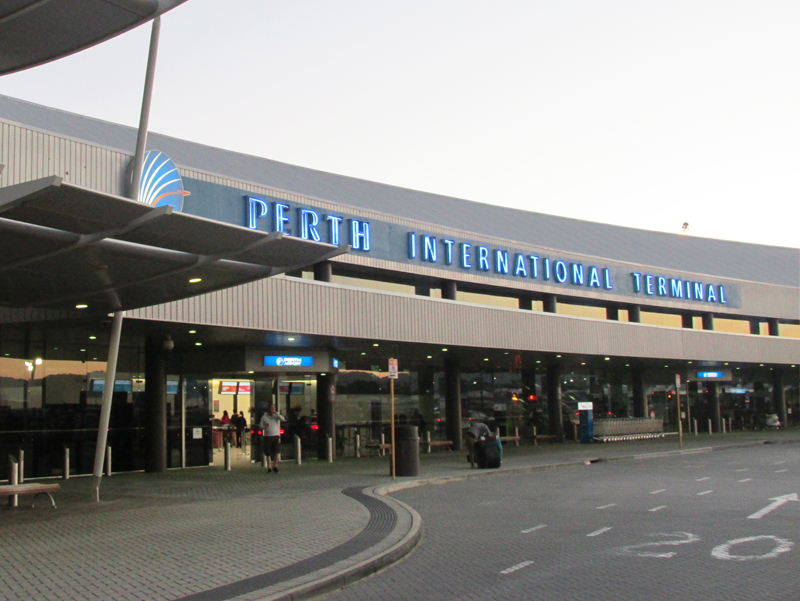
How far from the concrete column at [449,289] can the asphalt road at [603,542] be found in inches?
431

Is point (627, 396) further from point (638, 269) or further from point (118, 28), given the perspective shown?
point (118, 28)

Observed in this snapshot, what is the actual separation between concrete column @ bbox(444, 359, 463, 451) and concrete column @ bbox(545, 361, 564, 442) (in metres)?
6.36

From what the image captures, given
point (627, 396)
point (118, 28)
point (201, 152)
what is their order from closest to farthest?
point (118, 28), point (201, 152), point (627, 396)

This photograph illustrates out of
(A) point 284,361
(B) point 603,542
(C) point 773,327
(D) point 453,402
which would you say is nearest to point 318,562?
(B) point 603,542

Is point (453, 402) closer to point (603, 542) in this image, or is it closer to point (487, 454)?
point (487, 454)

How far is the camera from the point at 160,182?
20.0 metres

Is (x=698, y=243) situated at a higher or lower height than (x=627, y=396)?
higher

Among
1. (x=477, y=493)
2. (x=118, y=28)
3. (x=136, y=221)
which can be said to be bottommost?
(x=477, y=493)

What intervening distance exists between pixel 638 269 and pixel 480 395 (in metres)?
9.09

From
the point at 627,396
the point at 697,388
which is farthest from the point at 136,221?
the point at 697,388

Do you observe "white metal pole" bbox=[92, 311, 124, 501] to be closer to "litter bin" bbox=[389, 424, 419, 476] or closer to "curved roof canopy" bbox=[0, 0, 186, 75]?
"curved roof canopy" bbox=[0, 0, 186, 75]

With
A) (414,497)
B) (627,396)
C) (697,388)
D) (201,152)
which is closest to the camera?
(414,497)

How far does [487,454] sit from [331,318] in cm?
561

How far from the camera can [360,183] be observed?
37.3 metres
